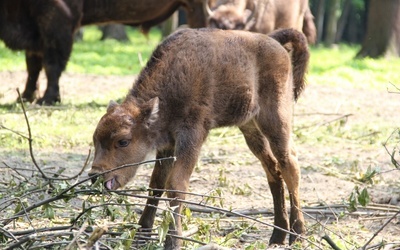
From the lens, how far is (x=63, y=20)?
12938 mm

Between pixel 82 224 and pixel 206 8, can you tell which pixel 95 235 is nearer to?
pixel 82 224

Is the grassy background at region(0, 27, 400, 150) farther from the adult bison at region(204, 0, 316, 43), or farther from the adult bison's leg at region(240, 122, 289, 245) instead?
the adult bison's leg at region(240, 122, 289, 245)

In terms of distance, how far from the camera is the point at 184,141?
5941 mm

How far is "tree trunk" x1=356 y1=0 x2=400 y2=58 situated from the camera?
73.8 ft

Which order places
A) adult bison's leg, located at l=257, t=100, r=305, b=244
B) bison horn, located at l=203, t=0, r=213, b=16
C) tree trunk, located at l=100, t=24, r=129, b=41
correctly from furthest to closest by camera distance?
tree trunk, located at l=100, t=24, r=129, b=41, bison horn, located at l=203, t=0, r=213, b=16, adult bison's leg, located at l=257, t=100, r=305, b=244

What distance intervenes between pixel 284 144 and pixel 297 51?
987 mm

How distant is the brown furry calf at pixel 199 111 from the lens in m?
5.84

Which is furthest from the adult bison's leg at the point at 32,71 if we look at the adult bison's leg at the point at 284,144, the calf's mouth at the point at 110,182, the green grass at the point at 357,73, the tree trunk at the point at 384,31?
the tree trunk at the point at 384,31

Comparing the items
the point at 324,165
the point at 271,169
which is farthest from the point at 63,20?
the point at 271,169

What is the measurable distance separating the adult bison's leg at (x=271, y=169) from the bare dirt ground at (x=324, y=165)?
0.22m

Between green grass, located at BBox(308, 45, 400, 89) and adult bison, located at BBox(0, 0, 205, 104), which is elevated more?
adult bison, located at BBox(0, 0, 205, 104)

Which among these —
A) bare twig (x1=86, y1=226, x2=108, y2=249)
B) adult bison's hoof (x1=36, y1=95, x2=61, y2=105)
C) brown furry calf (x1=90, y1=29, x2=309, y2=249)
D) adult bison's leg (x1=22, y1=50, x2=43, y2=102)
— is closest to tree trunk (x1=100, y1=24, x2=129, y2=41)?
adult bison's leg (x1=22, y1=50, x2=43, y2=102)

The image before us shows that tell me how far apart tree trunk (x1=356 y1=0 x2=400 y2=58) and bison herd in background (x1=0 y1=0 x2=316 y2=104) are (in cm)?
949

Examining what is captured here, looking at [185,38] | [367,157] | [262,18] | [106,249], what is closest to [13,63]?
[262,18]
